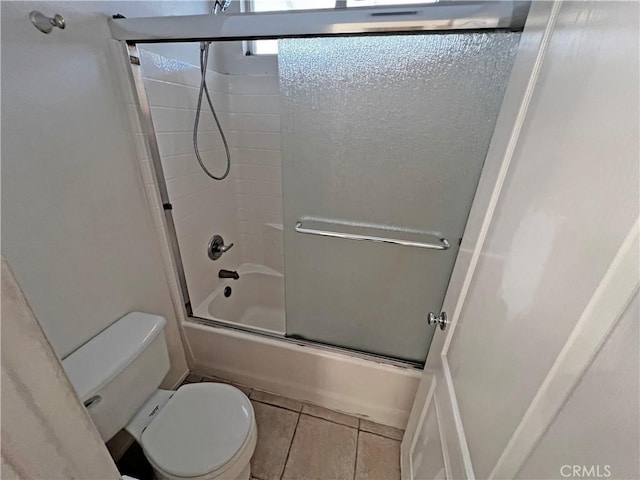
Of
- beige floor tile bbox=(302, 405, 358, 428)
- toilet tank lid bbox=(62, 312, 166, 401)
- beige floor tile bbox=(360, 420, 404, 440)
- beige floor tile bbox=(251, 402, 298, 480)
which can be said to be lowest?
beige floor tile bbox=(251, 402, 298, 480)

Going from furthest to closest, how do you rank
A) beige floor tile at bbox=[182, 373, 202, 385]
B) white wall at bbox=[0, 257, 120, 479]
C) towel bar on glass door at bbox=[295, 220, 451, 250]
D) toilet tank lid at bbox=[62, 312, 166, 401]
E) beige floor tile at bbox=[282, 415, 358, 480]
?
1. beige floor tile at bbox=[182, 373, 202, 385]
2. beige floor tile at bbox=[282, 415, 358, 480]
3. towel bar on glass door at bbox=[295, 220, 451, 250]
4. toilet tank lid at bbox=[62, 312, 166, 401]
5. white wall at bbox=[0, 257, 120, 479]

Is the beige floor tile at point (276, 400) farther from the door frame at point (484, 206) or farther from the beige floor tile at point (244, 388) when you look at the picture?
the door frame at point (484, 206)

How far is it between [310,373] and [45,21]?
165 centimetres

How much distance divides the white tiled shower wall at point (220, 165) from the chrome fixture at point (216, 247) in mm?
35

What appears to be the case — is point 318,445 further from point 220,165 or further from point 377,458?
point 220,165

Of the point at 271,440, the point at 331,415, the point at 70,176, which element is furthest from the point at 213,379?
the point at 70,176

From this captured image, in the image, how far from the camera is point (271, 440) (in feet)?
4.55

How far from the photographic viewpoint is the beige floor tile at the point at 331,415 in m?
1.47

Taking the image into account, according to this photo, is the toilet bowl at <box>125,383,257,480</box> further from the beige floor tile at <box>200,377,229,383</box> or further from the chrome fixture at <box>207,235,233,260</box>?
the chrome fixture at <box>207,235,233,260</box>

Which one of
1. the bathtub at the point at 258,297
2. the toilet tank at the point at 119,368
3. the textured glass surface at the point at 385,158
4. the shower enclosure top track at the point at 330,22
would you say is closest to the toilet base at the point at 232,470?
the toilet tank at the point at 119,368

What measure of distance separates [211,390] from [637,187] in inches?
54.2

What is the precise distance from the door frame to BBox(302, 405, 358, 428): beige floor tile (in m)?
0.59

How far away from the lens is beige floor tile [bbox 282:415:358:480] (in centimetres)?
126

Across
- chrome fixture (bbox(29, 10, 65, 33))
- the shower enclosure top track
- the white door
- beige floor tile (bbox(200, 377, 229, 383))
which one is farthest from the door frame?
chrome fixture (bbox(29, 10, 65, 33))
